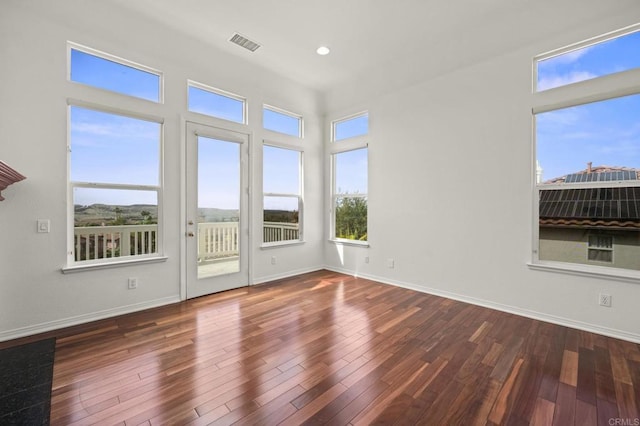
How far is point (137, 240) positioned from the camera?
3.45 meters

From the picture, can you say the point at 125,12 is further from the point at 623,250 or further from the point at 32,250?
the point at 623,250

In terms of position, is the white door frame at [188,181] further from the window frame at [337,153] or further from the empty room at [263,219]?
the window frame at [337,153]

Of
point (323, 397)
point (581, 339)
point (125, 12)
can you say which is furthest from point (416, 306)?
point (125, 12)

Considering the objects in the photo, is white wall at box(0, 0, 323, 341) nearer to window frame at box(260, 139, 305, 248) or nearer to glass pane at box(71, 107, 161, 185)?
glass pane at box(71, 107, 161, 185)

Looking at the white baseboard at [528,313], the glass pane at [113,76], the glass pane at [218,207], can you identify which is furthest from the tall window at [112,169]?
the white baseboard at [528,313]

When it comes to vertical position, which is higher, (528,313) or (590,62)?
(590,62)

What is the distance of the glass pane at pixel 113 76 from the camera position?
302cm

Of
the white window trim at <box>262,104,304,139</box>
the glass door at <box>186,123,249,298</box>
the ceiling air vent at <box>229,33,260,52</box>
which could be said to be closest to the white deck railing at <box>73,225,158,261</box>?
the glass door at <box>186,123,249,298</box>

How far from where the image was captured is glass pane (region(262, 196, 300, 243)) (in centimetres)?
477

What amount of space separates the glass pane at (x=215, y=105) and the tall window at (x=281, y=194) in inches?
27.7

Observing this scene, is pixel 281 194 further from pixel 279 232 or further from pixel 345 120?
pixel 345 120

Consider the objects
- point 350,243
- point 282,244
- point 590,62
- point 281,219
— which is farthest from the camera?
point 350,243

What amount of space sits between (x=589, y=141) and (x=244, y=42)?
4184 mm

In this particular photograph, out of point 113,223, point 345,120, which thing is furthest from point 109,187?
point 345,120
